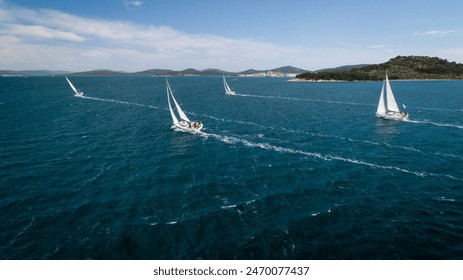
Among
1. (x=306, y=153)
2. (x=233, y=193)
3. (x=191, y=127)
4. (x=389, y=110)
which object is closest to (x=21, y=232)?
(x=233, y=193)

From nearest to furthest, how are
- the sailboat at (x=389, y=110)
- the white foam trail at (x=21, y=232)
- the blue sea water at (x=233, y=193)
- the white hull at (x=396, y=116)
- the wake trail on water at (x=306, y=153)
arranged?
the blue sea water at (x=233, y=193) < the white foam trail at (x=21, y=232) < the wake trail on water at (x=306, y=153) < the white hull at (x=396, y=116) < the sailboat at (x=389, y=110)

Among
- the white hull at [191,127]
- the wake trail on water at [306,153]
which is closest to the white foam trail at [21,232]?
the wake trail on water at [306,153]

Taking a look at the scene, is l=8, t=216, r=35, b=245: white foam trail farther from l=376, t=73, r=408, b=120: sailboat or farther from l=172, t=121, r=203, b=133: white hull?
l=376, t=73, r=408, b=120: sailboat

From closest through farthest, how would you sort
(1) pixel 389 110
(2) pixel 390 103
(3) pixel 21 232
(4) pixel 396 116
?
(3) pixel 21 232
(4) pixel 396 116
(1) pixel 389 110
(2) pixel 390 103

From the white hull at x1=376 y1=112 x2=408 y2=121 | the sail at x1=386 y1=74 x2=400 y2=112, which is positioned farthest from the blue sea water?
the sail at x1=386 y1=74 x2=400 y2=112

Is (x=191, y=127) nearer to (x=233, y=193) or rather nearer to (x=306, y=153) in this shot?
(x=306, y=153)

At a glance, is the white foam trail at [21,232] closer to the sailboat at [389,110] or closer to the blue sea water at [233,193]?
the blue sea water at [233,193]

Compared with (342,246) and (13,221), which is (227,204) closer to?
(342,246)

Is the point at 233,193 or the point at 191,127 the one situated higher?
the point at 191,127

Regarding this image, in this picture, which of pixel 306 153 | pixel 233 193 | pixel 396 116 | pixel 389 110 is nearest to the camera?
pixel 233 193
